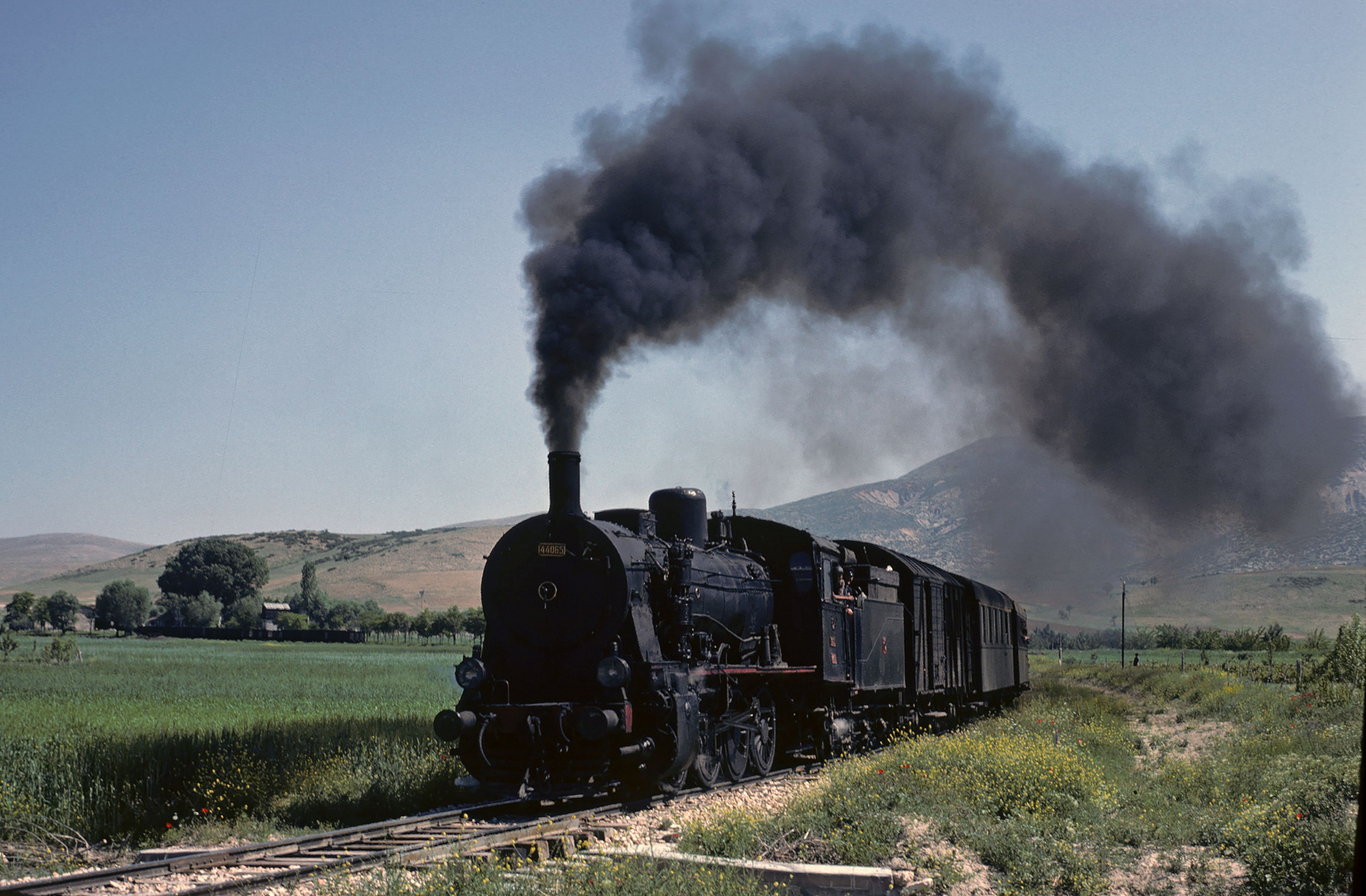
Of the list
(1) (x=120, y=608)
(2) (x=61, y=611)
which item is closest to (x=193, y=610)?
(1) (x=120, y=608)

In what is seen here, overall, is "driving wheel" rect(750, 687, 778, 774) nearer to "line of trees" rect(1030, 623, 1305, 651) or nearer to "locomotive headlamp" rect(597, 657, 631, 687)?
"locomotive headlamp" rect(597, 657, 631, 687)

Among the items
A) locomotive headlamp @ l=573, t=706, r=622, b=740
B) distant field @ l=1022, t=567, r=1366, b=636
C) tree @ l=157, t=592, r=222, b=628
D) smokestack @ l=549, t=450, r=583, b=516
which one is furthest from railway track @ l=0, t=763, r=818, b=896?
distant field @ l=1022, t=567, r=1366, b=636

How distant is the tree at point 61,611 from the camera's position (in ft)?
367

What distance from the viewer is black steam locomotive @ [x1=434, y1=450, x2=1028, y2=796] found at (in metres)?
11.3

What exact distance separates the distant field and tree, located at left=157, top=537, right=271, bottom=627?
9003 centimetres

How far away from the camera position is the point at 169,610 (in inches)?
4547

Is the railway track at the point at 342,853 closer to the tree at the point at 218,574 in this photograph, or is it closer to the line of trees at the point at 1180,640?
the line of trees at the point at 1180,640

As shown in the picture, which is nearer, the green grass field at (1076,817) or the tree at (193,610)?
the green grass field at (1076,817)

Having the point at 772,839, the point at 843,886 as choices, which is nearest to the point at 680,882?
the point at 843,886

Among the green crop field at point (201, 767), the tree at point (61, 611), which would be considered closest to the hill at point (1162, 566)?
the green crop field at point (201, 767)

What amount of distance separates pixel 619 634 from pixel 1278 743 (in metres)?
10.7

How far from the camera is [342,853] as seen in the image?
355 inches

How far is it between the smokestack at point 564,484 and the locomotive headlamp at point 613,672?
5.69 feet

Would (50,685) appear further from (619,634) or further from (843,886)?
(843,886)
